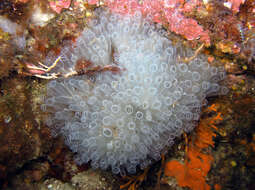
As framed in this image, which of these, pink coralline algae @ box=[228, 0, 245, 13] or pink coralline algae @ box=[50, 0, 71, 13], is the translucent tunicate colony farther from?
pink coralline algae @ box=[228, 0, 245, 13]

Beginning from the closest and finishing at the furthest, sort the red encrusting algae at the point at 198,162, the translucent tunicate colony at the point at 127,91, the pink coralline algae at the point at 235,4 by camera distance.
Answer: the pink coralline algae at the point at 235,4 < the translucent tunicate colony at the point at 127,91 < the red encrusting algae at the point at 198,162

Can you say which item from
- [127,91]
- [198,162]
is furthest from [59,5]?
[198,162]

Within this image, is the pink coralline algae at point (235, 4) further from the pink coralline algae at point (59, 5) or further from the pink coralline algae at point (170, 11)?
the pink coralline algae at point (59, 5)

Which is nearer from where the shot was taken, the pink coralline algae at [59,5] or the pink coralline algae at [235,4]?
the pink coralline algae at [235,4]

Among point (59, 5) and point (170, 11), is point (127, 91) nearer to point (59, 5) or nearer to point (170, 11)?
point (170, 11)

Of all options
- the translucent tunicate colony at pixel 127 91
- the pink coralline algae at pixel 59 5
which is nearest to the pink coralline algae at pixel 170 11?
the translucent tunicate colony at pixel 127 91

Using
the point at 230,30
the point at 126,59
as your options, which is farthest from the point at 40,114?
the point at 230,30
